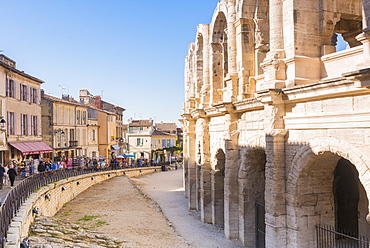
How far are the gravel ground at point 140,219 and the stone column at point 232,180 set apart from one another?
612 millimetres

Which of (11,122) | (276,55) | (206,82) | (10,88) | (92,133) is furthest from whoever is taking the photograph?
(92,133)

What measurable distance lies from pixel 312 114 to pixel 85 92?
45.0 m

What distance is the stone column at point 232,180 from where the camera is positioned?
15320mm

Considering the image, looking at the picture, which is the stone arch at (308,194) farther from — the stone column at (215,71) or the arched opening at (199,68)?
the arched opening at (199,68)

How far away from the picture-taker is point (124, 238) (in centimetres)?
1388

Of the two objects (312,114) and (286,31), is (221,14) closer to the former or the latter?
(286,31)

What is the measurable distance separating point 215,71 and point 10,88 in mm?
13558

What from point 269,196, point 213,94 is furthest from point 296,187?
point 213,94

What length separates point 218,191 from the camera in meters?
18.2

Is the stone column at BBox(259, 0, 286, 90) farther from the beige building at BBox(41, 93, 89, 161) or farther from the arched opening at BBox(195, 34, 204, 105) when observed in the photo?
the beige building at BBox(41, 93, 89, 161)

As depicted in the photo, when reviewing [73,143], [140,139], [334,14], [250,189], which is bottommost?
[250,189]

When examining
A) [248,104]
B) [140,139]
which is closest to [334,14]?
[248,104]

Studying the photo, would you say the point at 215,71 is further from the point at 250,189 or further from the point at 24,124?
the point at 24,124

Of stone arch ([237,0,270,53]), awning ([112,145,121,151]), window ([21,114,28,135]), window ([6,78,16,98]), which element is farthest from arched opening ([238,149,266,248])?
awning ([112,145,121,151])
